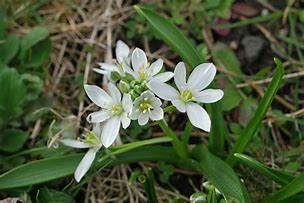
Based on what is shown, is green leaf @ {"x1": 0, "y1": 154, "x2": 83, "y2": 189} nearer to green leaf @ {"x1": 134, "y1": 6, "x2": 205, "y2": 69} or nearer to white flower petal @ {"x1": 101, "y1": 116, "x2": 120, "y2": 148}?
white flower petal @ {"x1": 101, "y1": 116, "x2": 120, "y2": 148}

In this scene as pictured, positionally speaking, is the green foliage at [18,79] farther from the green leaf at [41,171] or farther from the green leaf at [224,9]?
the green leaf at [224,9]

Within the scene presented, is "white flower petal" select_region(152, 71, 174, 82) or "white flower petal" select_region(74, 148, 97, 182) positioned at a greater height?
"white flower petal" select_region(152, 71, 174, 82)

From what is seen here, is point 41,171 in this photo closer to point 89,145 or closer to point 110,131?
point 89,145

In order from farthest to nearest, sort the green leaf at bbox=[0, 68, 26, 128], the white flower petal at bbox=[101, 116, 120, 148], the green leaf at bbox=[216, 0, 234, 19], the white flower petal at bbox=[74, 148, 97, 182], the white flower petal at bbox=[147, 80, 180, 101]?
the green leaf at bbox=[216, 0, 234, 19] → the green leaf at bbox=[0, 68, 26, 128] → the white flower petal at bbox=[74, 148, 97, 182] → the white flower petal at bbox=[101, 116, 120, 148] → the white flower petal at bbox=[147, 80, 180, 101]

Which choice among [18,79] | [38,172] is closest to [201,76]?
[38,172]

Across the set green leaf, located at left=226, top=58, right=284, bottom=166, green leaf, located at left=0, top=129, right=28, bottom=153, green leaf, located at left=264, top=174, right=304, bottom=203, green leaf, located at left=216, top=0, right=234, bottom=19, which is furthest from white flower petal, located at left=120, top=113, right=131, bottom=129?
green leaf, located at left=216, top=0, right=234, bottom=19

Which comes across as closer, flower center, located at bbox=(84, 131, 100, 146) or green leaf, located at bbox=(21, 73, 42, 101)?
flower center, located at bbox=(84, 131, 100, 146)

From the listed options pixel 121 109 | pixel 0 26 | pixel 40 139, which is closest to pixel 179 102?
pixel 121 109
